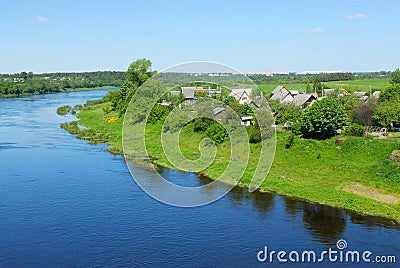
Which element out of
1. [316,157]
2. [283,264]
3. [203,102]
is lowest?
[283,264]

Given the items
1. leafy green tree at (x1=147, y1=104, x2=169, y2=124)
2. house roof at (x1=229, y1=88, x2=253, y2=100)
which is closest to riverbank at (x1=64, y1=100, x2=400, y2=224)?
leafy green tree at (x1=147, y1=104, x2=169, y2=124)

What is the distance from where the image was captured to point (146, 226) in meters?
13.6

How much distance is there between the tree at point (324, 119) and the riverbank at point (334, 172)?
1.76ft

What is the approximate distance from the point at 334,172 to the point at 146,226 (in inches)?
322

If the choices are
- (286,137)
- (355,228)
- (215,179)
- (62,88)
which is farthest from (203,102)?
(62,88)

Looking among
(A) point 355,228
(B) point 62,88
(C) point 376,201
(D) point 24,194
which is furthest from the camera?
(B) point 62,88

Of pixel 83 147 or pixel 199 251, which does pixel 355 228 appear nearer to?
pixel 199 251

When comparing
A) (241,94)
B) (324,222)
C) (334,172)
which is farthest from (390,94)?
(324,222)

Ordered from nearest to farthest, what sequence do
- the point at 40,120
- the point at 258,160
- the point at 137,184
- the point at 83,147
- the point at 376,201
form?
1. the point at 376,201
2. the point at 137,184
3. the point at 258,160
4. the point at 83,147
5. the point at 40,120

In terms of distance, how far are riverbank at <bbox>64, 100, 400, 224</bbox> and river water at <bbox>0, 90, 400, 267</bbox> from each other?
703mm

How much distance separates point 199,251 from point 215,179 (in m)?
7.02

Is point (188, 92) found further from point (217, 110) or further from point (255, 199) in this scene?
point (255, 199)

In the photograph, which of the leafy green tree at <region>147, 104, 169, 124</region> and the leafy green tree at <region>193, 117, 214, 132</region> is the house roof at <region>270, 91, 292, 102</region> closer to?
the leafy green tree at <region>147, 104, 169, 124</region>

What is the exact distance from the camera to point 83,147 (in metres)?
25.6
